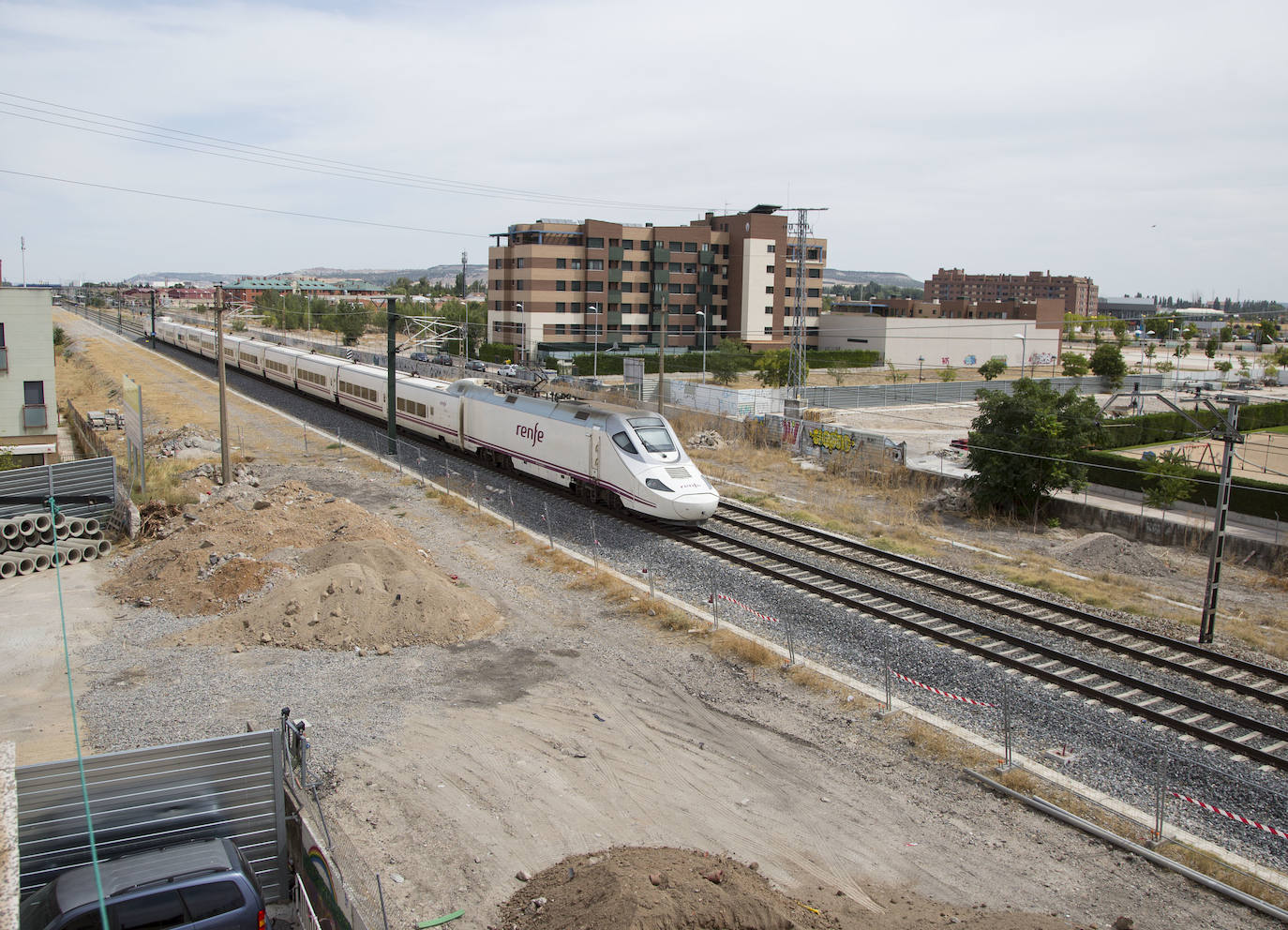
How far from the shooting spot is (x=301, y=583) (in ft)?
54.8

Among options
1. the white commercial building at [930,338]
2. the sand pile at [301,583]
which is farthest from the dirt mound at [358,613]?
the white commercial building at [930,338]

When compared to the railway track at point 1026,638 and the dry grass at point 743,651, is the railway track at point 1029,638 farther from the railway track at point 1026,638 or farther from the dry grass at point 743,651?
the dry grass at point 743,651

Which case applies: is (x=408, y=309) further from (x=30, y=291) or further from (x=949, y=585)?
(x=949, y=585)

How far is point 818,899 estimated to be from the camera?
880 centimetres

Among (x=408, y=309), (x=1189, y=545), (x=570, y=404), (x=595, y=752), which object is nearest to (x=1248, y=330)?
(x=408, y=309)

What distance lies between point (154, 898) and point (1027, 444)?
25.5 metres

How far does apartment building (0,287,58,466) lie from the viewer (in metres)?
30.3

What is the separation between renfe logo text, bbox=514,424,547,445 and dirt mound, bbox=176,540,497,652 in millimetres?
9037

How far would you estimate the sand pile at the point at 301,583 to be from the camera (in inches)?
622

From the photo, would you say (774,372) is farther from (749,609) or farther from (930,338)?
(749,609)

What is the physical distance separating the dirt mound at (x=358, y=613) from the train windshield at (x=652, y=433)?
22.4 feet

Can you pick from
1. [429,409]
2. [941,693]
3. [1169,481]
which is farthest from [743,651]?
[429,409]

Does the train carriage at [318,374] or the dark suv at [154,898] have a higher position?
the train carriage at [318,374]

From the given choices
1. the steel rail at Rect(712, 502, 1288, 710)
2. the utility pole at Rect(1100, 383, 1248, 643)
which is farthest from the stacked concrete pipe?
the utility pole at Rect(1100, 383, 1248, 643)
